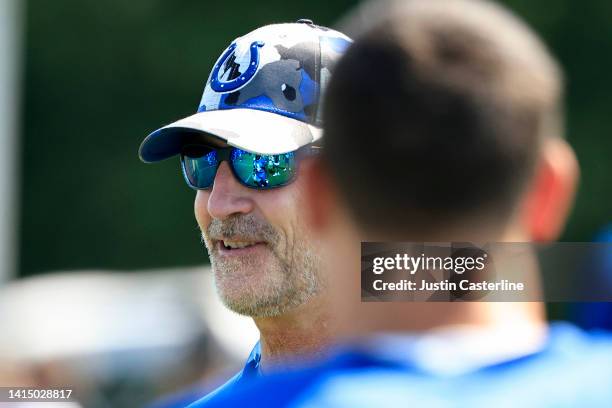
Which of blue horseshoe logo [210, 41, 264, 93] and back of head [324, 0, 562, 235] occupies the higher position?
blue horseshoe logo [210, 41, 264, 93]

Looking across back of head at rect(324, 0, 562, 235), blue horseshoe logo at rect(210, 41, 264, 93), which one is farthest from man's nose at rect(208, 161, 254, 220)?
back of head at rect(324, 0, 562, 235)

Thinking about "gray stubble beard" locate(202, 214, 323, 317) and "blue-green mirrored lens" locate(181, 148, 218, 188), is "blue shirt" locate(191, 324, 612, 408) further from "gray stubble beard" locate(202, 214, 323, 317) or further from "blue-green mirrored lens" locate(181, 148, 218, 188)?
"blue-green mirrored lens" locate(181, 148, 218, 188)

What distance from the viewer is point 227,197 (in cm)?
271

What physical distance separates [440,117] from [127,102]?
12.3 meters

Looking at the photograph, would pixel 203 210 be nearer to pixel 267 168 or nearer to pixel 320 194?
pixel 267 168

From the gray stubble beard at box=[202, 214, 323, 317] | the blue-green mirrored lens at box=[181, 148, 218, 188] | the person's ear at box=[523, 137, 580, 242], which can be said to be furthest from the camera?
the blue-green mirrored lens at box=[181, 148, 218, 188]

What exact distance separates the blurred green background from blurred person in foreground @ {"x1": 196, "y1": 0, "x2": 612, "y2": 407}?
35.1 ft

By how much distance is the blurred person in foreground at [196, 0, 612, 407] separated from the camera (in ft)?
4.76

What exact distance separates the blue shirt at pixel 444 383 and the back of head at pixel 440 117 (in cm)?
20

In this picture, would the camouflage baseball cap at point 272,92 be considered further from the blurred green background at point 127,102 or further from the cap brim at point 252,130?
the blurred green background at point 127,102

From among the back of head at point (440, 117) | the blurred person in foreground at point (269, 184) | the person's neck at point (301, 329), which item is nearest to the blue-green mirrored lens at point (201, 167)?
the blurred person in foreground at point (269, 184)

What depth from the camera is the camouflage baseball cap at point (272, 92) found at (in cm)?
263

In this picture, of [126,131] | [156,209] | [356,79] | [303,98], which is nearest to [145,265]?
[156,209]

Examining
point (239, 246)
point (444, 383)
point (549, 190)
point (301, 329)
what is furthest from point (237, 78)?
point (444, 383)
